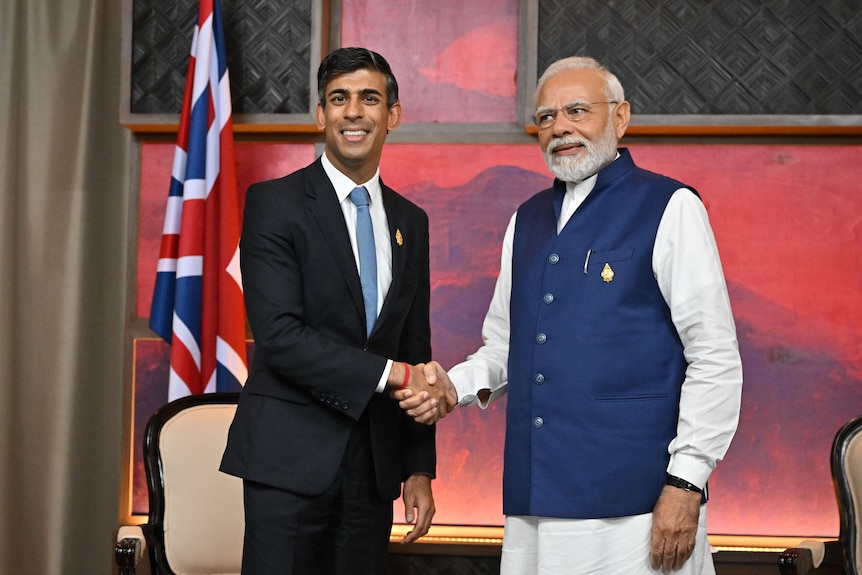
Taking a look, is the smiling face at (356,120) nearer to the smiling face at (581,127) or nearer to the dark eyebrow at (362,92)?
the dark eyebrow at (362,92)

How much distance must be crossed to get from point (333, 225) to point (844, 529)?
1832 millimetres

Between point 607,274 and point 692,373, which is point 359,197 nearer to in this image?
point 607,274

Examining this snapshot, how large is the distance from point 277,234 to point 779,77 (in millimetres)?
2133

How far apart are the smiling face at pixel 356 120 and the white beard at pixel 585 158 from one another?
1.45 ft

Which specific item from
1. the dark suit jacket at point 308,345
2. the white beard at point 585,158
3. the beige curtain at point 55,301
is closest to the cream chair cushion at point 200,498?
the beige curtain at point 55,301

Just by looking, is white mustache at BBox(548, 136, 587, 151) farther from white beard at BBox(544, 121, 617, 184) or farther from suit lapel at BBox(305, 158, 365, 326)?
suit lapel at BBox(305, 158, 365, 326)

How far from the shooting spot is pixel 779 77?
3.42 m

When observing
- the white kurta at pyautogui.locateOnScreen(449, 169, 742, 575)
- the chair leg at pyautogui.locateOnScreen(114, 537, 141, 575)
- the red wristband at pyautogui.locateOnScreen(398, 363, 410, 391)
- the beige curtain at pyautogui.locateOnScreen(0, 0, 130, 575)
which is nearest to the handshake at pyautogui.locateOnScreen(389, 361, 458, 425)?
the red wristband at pyautogui.locateOnScreen(398, 363, 410, 391)

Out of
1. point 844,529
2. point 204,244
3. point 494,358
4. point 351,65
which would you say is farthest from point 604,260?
point 204,244

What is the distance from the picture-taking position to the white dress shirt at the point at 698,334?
78.2 inches

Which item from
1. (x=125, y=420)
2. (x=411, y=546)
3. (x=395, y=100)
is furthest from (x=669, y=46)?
(x=125, y=420)

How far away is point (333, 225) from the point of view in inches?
88.4

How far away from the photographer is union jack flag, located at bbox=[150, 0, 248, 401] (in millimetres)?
3404

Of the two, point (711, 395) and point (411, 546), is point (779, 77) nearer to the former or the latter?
point (711, 395)
